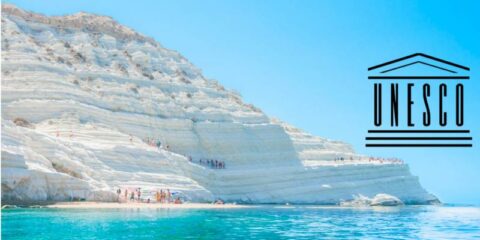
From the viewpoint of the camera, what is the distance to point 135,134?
6375cm

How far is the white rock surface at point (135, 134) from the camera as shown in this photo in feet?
157

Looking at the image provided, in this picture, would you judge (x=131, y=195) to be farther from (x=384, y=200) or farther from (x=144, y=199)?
(x=384, y=200)

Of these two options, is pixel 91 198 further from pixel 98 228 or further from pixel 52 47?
pixel 52 47

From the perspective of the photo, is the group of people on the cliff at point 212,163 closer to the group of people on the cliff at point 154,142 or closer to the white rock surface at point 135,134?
the white rock surface at point 135,134

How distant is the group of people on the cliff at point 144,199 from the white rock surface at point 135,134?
91 cm

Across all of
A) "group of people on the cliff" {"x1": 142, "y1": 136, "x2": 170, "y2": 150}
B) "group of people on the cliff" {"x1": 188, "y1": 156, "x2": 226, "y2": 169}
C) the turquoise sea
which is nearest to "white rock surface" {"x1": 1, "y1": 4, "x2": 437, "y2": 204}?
"group of people on the cliff" {"x1": 142, "y1": 136, "x2": 170, "y2": 150}

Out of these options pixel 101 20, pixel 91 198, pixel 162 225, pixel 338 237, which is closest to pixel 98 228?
pixel 162 225

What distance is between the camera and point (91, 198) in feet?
149

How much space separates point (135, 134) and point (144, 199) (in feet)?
47.8

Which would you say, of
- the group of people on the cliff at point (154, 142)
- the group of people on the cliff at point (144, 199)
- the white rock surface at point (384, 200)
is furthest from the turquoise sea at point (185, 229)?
the white rock surface at point (384, 200)

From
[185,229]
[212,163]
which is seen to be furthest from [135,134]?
[185,229]

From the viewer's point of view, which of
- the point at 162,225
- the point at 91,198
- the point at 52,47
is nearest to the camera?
the point at 162,225

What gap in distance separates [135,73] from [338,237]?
53307 mm

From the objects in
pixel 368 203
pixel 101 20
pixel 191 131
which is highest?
pixel 101 20
